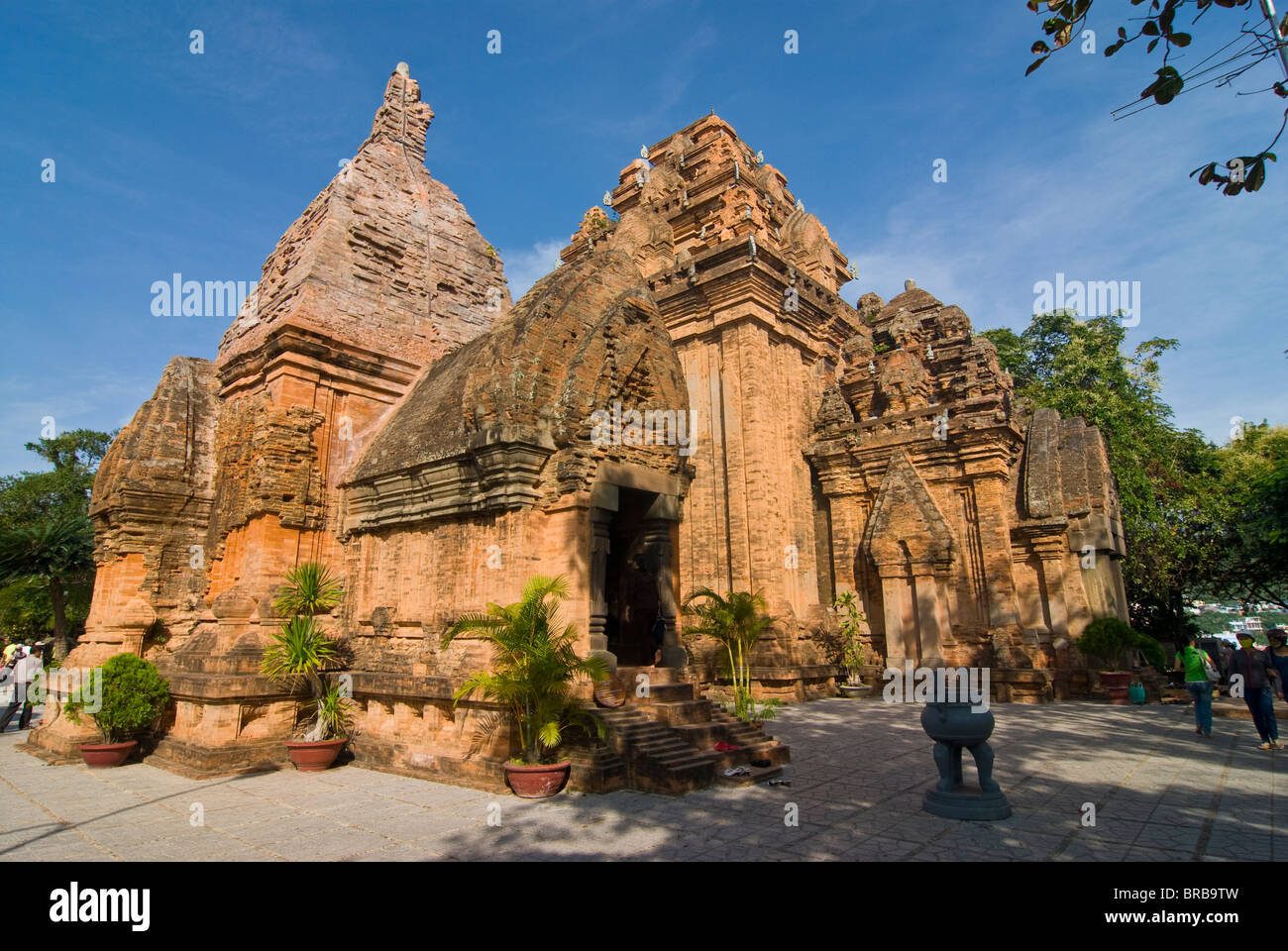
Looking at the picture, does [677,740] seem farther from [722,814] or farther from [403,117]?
[403,117]

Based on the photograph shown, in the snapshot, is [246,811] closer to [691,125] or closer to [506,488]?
[506,488]

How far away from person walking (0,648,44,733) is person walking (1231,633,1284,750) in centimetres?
1961

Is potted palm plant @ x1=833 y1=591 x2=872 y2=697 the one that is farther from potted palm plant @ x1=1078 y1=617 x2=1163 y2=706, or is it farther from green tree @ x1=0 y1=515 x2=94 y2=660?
green tree @ x1=0 y1=515 x2=94 y2=660

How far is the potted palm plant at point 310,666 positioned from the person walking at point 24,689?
7449mm

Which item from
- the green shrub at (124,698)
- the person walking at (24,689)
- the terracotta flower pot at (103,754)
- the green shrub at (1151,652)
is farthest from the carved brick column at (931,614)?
the person walking at (24,689)

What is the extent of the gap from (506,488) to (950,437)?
1141 centimetres

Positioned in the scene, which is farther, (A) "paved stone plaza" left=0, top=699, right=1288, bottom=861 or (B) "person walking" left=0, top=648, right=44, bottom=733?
(B) "person walking" left=0, top=648, right=44, bottom=733

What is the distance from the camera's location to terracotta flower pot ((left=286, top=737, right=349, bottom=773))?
28.3 feet

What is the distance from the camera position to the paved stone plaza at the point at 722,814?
5.09 metres

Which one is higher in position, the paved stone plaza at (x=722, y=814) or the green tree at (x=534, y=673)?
the green tree at (x=534, y=673)

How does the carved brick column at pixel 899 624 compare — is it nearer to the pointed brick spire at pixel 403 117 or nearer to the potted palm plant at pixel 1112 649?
the potted palm plant at pixel 1112 649

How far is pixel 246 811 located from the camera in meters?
6.71

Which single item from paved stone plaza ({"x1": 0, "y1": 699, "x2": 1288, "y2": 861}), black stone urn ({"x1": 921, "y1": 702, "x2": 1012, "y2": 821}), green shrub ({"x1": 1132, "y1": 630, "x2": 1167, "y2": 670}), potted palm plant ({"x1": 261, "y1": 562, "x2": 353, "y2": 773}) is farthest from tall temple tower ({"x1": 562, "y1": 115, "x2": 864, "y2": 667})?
potted palm plant ({"x1": 261, "y1": 562, "x2": 353, "y2": 773})

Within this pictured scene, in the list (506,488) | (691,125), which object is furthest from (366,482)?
(691,125)
